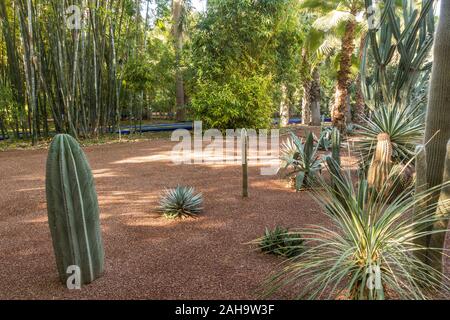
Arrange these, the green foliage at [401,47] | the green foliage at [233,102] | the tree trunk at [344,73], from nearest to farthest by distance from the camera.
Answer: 1. the green foliage at [401,47]
2. the tree trunk at [344,73]
3. the green foliage at [233,102]

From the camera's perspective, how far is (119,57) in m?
12.2

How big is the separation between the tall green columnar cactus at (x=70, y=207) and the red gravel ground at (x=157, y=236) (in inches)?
8.3

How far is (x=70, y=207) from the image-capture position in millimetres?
2334

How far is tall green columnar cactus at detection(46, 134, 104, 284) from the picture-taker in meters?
2.31

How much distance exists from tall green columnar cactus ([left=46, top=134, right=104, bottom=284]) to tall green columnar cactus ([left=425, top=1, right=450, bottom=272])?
2374 mm

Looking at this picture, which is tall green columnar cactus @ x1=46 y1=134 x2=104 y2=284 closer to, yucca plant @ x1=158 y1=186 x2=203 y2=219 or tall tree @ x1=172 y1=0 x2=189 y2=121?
yucca plant @ x1=158 y1=186 x2=203 y2=219

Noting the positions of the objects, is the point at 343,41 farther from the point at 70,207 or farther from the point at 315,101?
the point at 70,207

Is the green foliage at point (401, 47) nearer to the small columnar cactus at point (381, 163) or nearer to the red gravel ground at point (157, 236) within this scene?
the small columnar cactus at point (381, 163)

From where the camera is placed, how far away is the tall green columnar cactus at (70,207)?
2307mm

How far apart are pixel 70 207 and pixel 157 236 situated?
1.20 meters

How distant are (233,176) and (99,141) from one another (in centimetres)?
631

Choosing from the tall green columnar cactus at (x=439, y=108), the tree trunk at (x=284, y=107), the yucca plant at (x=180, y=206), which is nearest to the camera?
the tall green columnar cactus at (x=439, y=108)

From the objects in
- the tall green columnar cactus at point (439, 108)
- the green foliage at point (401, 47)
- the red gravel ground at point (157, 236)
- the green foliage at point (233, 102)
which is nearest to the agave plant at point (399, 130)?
the green foliage at point (401, 47)

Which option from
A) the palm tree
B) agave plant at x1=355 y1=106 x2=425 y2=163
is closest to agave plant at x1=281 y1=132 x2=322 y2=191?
agave plant at x1=355 y1=106 x2=425 y2=163
